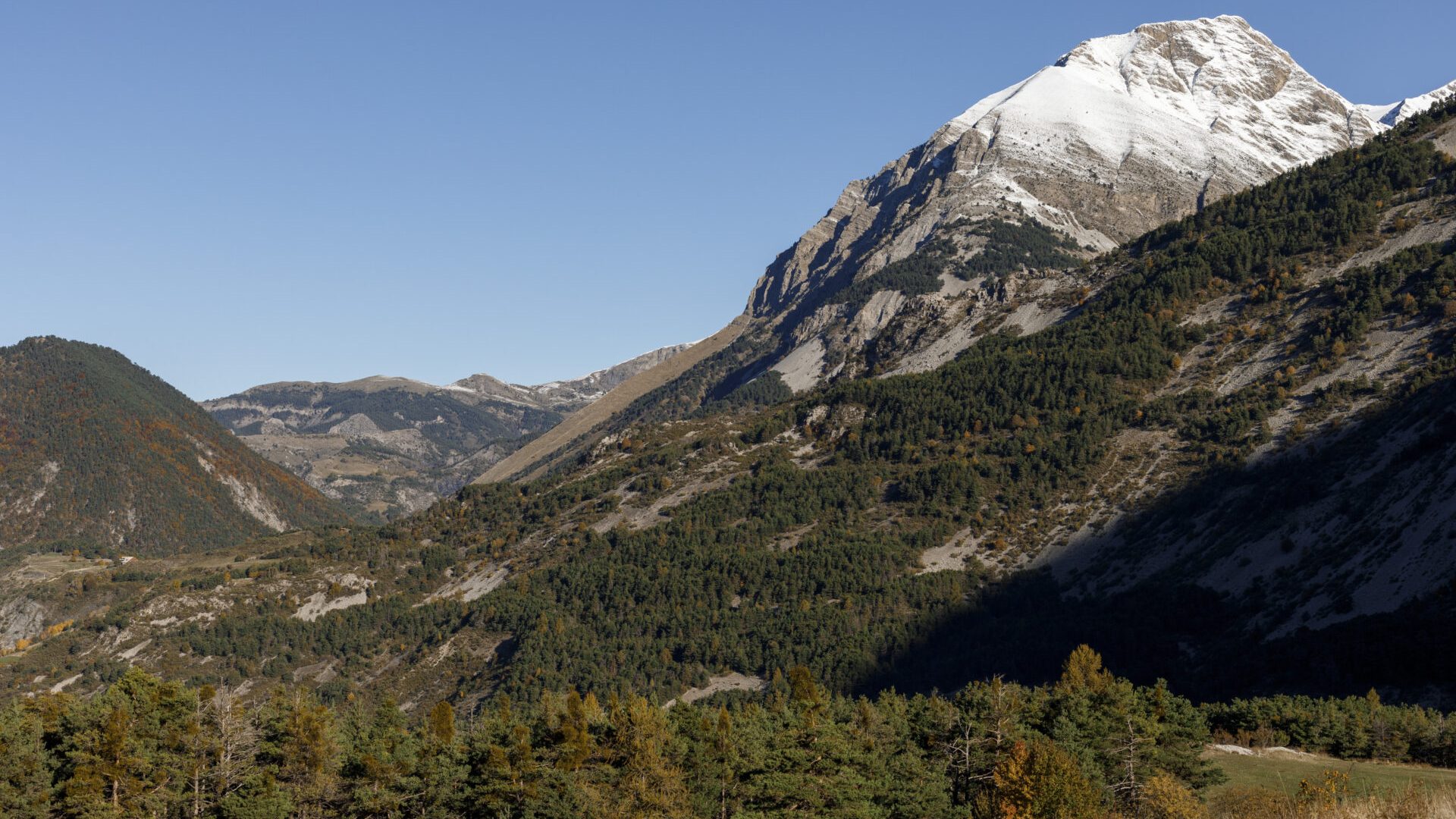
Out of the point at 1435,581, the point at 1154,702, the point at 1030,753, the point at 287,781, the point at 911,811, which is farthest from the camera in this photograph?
the point at 1435,581

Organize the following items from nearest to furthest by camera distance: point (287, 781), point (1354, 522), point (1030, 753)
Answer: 1. point (1030, 753)
2. point (287, 781)
3. point (1354, 522)

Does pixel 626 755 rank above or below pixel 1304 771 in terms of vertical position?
above

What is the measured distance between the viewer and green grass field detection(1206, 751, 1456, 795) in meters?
83.8

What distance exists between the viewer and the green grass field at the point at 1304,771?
275 ft

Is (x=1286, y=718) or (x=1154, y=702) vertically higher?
(x=1154, y=702)

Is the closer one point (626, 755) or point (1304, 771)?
point (626, 755)

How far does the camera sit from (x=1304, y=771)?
92.8 m

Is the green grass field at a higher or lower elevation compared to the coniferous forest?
lower

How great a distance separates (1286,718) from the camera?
360 ft

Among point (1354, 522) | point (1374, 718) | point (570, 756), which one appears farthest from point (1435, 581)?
point (570, 756)

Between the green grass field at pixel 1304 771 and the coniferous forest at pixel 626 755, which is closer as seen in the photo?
the coniferous forest at pixel 626 755

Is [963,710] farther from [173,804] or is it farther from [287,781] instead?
[173,804]

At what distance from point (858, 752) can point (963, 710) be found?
14.7 m

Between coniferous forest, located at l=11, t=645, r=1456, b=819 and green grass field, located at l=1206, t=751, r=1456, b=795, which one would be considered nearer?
coniferous forest, located at l=11, t=645, r=1456, b=819
